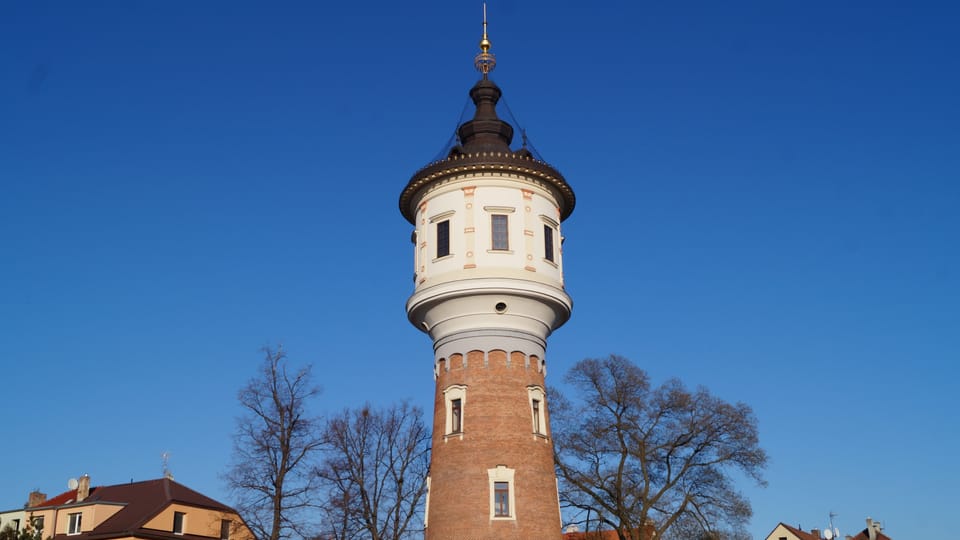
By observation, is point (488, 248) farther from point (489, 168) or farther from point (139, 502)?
point (139, 502)

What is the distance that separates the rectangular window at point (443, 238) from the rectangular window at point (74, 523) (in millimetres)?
24108

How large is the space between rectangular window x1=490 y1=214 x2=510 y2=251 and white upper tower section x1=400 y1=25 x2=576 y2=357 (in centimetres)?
3

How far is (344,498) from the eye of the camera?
41.3 meters

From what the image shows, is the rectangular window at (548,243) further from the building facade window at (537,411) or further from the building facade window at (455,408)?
the building facade window at (455,408)

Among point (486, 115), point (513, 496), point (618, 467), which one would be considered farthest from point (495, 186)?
point (618, 467)

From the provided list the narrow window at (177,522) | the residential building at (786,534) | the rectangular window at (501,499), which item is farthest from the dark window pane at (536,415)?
the residential building at (786,534)

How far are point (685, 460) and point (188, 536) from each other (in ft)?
74.1

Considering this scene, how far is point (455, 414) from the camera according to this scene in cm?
2967

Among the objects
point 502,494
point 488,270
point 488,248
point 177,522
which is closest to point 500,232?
point 488,248

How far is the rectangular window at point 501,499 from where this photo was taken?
2811cm

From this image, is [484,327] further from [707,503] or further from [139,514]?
[139,514]

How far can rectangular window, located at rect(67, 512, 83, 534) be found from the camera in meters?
44.0

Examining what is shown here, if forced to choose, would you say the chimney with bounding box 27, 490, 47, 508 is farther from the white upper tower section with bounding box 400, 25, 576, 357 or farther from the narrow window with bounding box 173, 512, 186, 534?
the white upper tower section with bounding box 400, 25, 576, 357

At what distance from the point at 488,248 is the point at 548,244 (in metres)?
2.35
